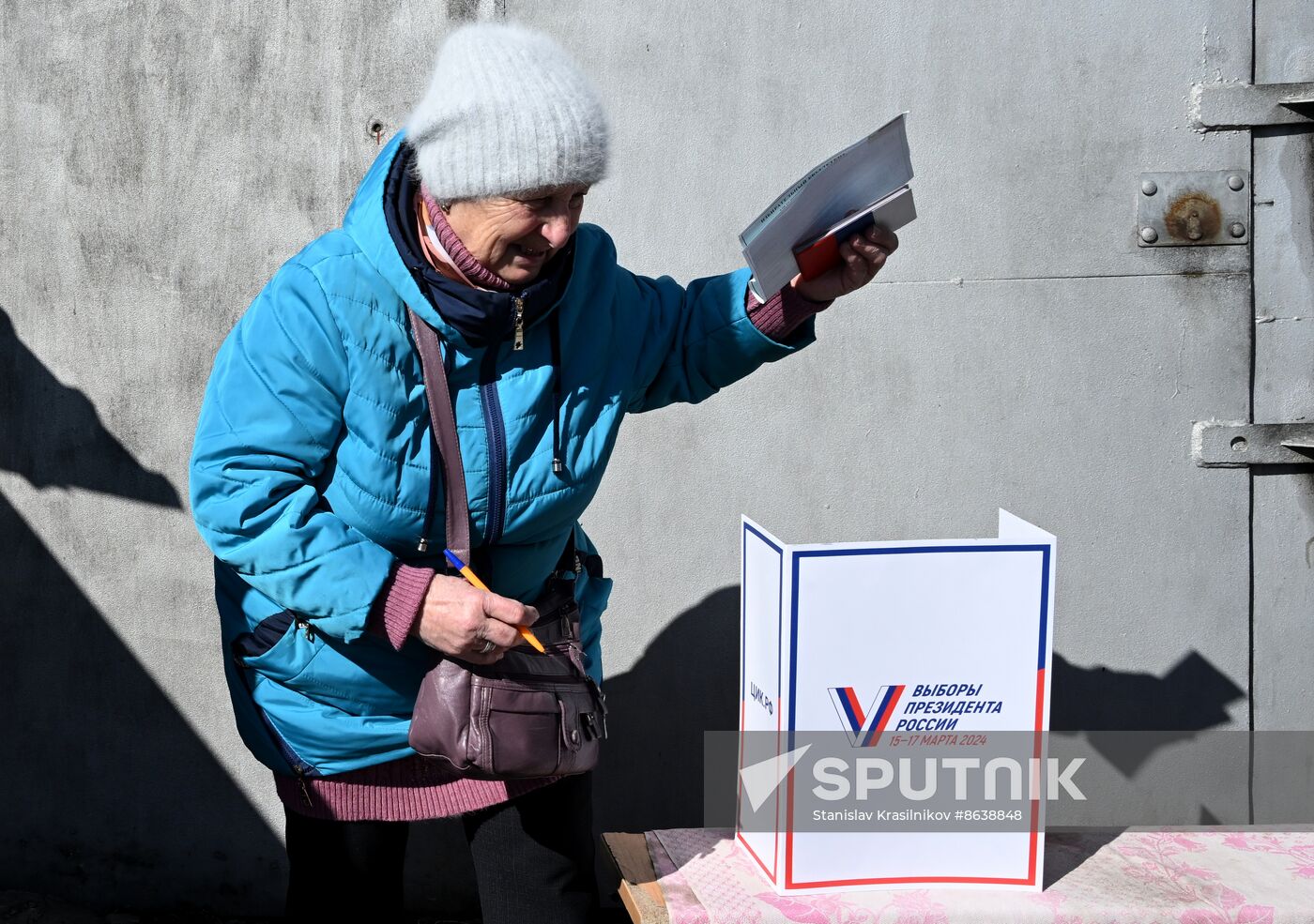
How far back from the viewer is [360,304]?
1.84 m

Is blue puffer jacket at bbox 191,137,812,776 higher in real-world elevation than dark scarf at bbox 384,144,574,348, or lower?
lower

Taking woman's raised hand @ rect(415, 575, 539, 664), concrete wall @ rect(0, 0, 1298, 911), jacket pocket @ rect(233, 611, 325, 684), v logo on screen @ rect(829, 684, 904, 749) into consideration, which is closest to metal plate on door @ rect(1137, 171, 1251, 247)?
concrete wall @ rect(0, 0, 1298, 911)

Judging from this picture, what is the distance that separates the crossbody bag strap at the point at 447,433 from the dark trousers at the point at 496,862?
46 centimetres

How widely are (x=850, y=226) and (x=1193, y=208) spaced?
137 cm

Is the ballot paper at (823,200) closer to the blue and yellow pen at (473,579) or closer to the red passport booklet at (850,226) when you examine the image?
the red passport booklet at (850,226)

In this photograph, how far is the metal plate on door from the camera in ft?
9.69

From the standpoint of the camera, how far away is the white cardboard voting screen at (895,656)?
2.08 m

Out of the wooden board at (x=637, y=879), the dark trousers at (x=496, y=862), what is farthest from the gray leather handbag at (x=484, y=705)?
the wooden board at (x=637, y=879)

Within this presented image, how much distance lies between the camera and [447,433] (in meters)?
1.88

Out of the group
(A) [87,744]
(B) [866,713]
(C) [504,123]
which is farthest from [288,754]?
(A) [87,744]

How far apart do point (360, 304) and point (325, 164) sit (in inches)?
50.2

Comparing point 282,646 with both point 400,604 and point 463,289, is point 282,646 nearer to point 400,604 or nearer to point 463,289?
point 400,604

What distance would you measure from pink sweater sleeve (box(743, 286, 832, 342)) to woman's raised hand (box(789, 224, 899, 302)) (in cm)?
1

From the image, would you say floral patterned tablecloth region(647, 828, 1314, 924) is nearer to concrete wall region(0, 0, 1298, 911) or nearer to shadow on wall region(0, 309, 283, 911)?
concrete wall region(0, 0, 1298, 911)
